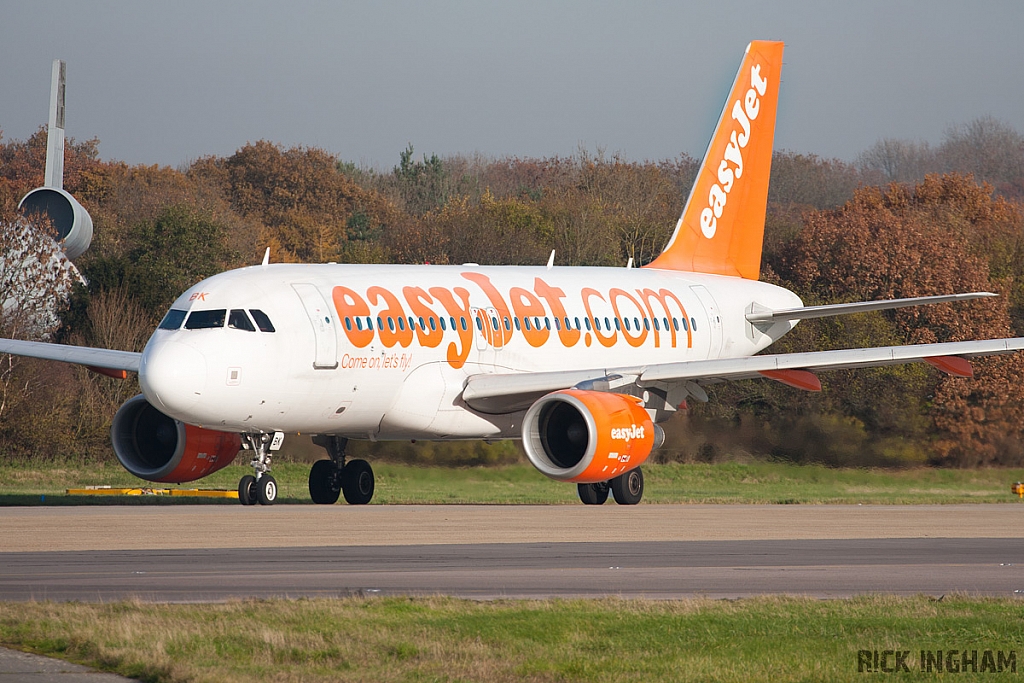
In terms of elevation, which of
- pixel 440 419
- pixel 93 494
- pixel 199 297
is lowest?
pixel 93 494

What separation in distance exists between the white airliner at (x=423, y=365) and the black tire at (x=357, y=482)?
0.11ft

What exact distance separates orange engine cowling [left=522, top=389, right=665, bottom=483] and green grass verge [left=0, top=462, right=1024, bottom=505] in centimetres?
360

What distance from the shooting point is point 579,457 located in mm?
24172

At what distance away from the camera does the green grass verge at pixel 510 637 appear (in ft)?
28.3

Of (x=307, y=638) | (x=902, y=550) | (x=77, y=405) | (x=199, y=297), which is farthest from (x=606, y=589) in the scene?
(x=77, y=405)

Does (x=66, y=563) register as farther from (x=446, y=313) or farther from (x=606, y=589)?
(x=446, y=313)

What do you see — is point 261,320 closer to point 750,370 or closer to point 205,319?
point 205,319

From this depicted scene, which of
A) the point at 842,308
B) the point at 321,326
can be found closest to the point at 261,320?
Answer: the point at 321,326

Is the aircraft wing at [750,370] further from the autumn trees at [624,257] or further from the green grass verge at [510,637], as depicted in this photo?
the green grass verge at [510,637]

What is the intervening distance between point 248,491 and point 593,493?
6.29m

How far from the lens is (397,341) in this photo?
24375mm

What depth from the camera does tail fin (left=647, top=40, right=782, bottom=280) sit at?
3359 cm

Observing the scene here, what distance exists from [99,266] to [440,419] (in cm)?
2339

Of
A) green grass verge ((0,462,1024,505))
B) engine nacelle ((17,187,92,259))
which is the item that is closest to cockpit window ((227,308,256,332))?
green grass verge ((0,462,1024,505))
